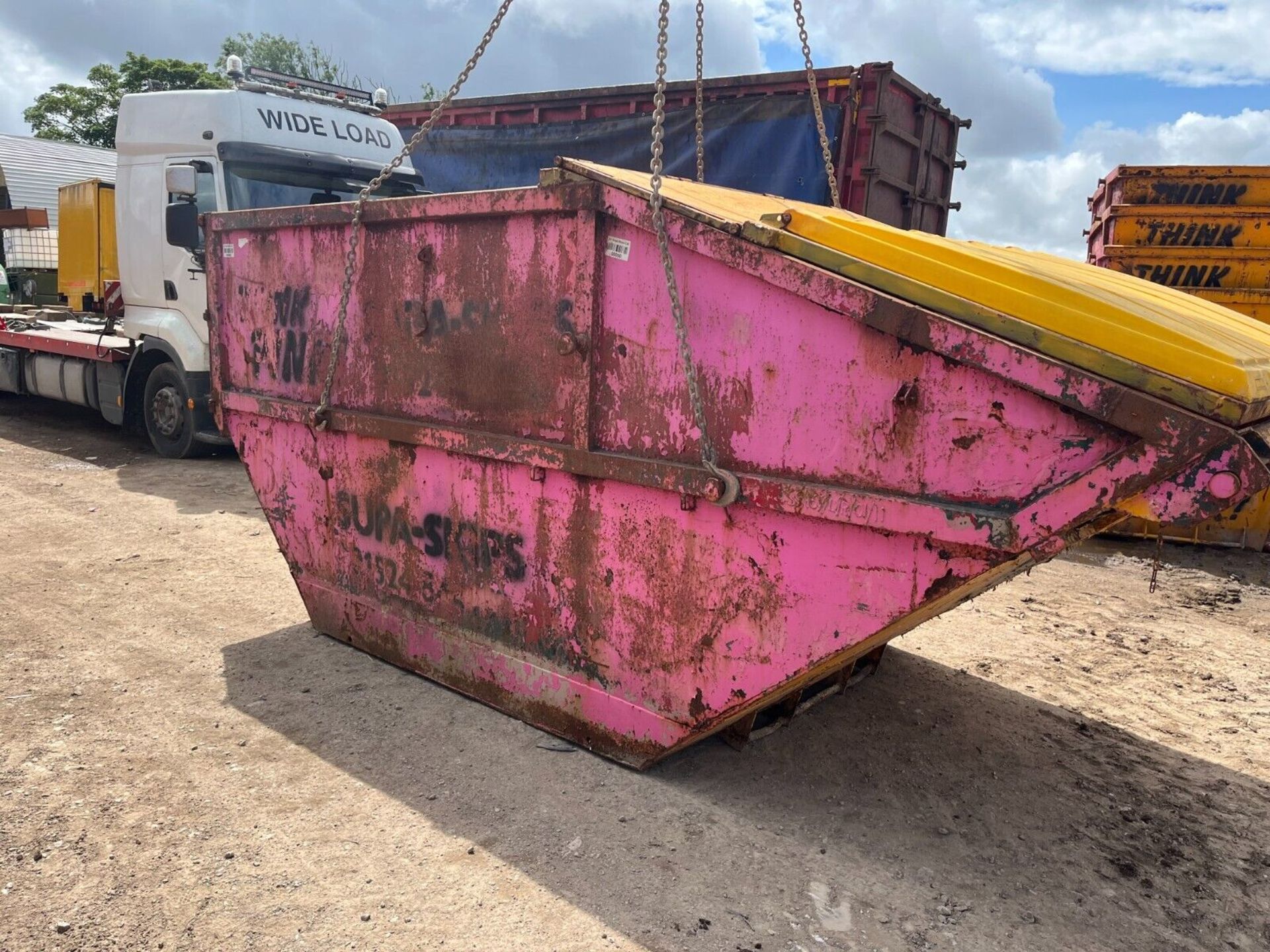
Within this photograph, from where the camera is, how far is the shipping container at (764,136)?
8.14m

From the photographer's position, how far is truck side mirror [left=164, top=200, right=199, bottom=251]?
7031mm

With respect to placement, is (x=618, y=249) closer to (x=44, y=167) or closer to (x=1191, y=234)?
(x=1191, y=234)

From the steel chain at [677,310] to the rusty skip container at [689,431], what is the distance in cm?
5

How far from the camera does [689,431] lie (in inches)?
112

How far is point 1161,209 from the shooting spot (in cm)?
766

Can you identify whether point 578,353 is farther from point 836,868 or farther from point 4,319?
point 4,319

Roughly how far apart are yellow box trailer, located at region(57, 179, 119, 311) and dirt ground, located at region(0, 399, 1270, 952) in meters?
8.38

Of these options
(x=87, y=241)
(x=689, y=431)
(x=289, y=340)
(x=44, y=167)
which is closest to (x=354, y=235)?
(x=289, y=340)

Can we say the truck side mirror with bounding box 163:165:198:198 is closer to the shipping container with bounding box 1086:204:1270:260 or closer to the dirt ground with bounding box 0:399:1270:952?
the dirt ground with bounding box 0:399:1270:952

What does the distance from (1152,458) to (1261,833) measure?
178 cm

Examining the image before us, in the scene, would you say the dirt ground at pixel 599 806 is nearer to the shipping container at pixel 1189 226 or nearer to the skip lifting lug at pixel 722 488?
the skip lifting lug at pixel 722 488

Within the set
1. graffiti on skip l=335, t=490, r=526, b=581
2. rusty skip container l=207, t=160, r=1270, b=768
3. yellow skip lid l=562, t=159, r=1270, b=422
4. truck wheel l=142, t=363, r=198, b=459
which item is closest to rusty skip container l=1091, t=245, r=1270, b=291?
rusty skip container l=207, t=160, r=1270, b=768

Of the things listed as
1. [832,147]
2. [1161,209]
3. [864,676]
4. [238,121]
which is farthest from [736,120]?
[864,676]

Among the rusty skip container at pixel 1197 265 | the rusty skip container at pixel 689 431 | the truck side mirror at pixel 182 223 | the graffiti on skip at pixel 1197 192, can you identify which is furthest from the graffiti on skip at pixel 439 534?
the graffiti on skip at pixel 1197 192
